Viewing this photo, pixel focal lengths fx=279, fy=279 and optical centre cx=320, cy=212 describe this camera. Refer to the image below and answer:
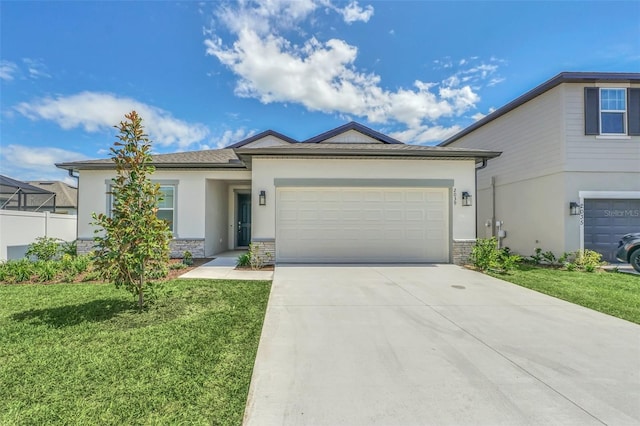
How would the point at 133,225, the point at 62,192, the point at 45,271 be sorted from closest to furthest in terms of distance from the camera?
the point at 133,225, the point at 45,271, the point at 62,192

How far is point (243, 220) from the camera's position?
13164 millimetres

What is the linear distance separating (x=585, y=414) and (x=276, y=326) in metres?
3.31

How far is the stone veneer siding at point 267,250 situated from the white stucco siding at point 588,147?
1000 centimetres

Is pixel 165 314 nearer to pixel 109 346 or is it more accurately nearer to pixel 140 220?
pixel 109 346

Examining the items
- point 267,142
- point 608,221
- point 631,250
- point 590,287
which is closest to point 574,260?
point 631,250

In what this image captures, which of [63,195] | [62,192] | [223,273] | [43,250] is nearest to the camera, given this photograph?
[223,273]

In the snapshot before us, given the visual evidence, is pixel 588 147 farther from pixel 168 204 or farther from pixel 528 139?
pixel 168 204

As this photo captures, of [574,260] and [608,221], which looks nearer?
[574,260]

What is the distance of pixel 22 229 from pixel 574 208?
19.2 meters

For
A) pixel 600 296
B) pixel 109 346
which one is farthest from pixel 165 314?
pixel 600 296

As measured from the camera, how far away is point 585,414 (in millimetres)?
2289

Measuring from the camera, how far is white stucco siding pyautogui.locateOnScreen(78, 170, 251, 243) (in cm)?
984


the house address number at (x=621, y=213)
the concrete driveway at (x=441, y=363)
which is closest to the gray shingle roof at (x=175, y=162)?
the concrete driveway at (x=441, y=363)

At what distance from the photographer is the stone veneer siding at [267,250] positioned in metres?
8.75
